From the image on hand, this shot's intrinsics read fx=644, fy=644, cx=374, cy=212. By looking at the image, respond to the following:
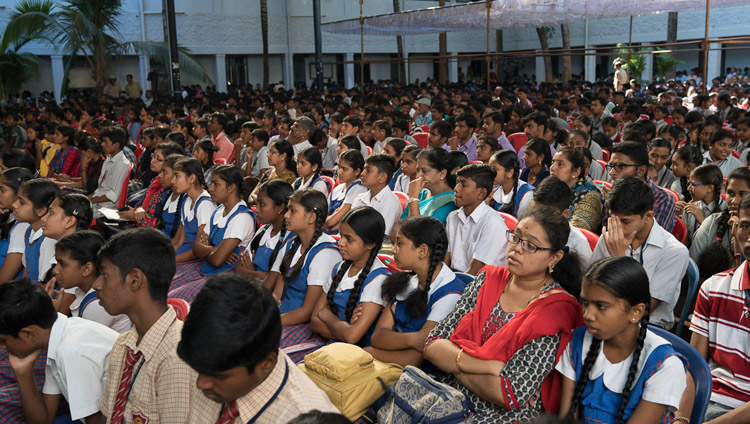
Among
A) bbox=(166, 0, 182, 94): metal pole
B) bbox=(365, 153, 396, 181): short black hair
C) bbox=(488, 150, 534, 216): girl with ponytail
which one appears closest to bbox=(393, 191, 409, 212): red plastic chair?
bbox=(365, 153, 396, 181): short black hair

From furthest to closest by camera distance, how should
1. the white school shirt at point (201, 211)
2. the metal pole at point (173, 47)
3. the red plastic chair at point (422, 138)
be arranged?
the metal pole at point (173, 47) < the red plastic chair at point (422, 138) < the white school shirt at point (201, 211)

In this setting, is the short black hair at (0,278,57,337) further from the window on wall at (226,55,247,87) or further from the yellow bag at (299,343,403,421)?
the window on wall at (226,55,247,87)

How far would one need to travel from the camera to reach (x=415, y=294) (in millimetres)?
2727

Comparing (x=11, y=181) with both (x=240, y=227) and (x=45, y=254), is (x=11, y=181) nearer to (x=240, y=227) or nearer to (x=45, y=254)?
(x=45, y=254)

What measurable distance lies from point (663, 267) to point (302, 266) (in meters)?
1.75

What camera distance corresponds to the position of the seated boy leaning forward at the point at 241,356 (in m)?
1.63

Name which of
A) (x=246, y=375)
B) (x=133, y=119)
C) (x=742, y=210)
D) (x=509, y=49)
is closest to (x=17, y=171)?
(x=246, y=375)

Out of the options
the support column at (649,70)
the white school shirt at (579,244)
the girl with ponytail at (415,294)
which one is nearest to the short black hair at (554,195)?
the white school shirt at (579,244)

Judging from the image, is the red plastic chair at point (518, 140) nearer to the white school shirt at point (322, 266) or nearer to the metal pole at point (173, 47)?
the white school shirt at point (322, 266)

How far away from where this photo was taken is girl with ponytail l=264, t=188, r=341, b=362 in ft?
10.6

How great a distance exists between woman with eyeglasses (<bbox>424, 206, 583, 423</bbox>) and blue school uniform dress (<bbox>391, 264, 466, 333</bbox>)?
0.48 ft

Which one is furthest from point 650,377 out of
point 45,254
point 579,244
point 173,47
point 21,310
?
point 173,47

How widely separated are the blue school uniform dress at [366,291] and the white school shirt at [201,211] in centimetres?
171

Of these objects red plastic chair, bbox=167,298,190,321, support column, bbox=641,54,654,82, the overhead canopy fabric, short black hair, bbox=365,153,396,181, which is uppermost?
the overhead canopy fabric
